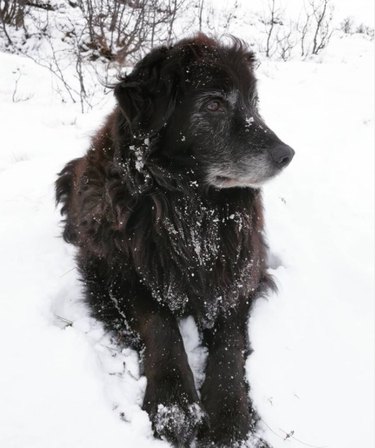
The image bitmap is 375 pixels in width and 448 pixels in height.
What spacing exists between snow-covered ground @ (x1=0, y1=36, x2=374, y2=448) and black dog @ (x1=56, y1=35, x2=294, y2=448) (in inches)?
6.1

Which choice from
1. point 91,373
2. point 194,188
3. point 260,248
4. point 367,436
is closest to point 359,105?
point 260,248

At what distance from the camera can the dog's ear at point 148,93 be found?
7.62 ft

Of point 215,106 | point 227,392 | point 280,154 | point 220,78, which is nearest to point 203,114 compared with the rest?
point 215,106

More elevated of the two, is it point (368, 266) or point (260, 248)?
point (260, 248)

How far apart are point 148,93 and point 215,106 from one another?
1.29ft

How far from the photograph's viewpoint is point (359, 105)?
237 inches

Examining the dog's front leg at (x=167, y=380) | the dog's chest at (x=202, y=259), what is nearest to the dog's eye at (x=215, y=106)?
the dog's chest at (x=202, y=259)

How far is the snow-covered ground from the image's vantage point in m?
2.07

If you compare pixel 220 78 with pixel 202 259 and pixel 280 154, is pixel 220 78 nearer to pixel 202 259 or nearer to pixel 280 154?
pixel 280 154

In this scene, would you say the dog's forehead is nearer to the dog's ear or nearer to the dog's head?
the dog's head

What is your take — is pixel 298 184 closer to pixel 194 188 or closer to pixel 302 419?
pixel 194 188

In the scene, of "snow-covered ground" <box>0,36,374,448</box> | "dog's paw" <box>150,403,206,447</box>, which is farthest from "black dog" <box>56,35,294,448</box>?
"snow-covered ground" <box>0,36,374,448</box>

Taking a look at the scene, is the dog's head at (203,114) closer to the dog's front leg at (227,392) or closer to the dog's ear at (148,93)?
the dog's ear at (148,93)

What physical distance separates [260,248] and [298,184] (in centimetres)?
163
